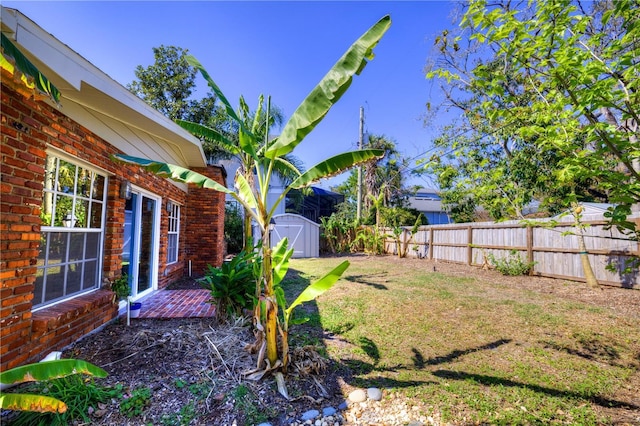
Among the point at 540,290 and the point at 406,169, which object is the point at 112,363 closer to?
the point at 540,290

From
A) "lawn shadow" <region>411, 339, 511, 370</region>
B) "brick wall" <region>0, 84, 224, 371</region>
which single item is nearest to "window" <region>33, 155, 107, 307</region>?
"brick wall" <region>0, 84, 224, 371</region>

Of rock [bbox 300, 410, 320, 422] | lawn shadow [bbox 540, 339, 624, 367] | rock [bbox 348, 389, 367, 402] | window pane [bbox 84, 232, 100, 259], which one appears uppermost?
window pane [bbox 84, 232, 100, 259]

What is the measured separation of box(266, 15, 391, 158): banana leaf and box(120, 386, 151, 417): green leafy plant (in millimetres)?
2830

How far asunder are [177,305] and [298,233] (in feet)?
36.6

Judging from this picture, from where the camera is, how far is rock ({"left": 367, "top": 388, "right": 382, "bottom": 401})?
3106 millimetres

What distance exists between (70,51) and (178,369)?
352 centimetres

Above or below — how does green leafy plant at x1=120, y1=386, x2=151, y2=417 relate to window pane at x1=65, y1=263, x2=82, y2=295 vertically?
below

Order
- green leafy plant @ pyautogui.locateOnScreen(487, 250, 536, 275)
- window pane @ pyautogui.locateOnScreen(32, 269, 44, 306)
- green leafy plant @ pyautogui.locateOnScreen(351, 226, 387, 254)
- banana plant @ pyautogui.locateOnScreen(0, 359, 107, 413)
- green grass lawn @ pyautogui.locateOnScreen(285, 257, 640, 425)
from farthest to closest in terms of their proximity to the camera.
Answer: green leafy plant @ pyautogui.locateOnScreen(351, 226, 387, 254)
green leafy plant @ pyautogui.locateOnScreen(487, 250, 536, 275)
window pane @ pyautogui.locateOnScreen(32, 269, 44, 306)
green grass lawn @ pyautogui.locateOnScreen(285, 257, 640, 425)
banana plant @ pyautogui.locateOnScreen(0, 359, 107, 413)

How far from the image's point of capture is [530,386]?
3264 mm

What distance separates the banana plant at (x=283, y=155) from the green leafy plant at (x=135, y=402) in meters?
1.10

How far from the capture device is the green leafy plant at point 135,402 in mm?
2676

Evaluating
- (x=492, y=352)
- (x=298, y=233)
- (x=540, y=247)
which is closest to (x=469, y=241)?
(x=540, y=247)

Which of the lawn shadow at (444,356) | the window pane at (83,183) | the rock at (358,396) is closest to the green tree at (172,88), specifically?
the window pane at (83,183)

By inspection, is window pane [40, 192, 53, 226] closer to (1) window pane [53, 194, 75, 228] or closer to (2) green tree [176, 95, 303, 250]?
(1) window pane [53, 194, 75, 228]
